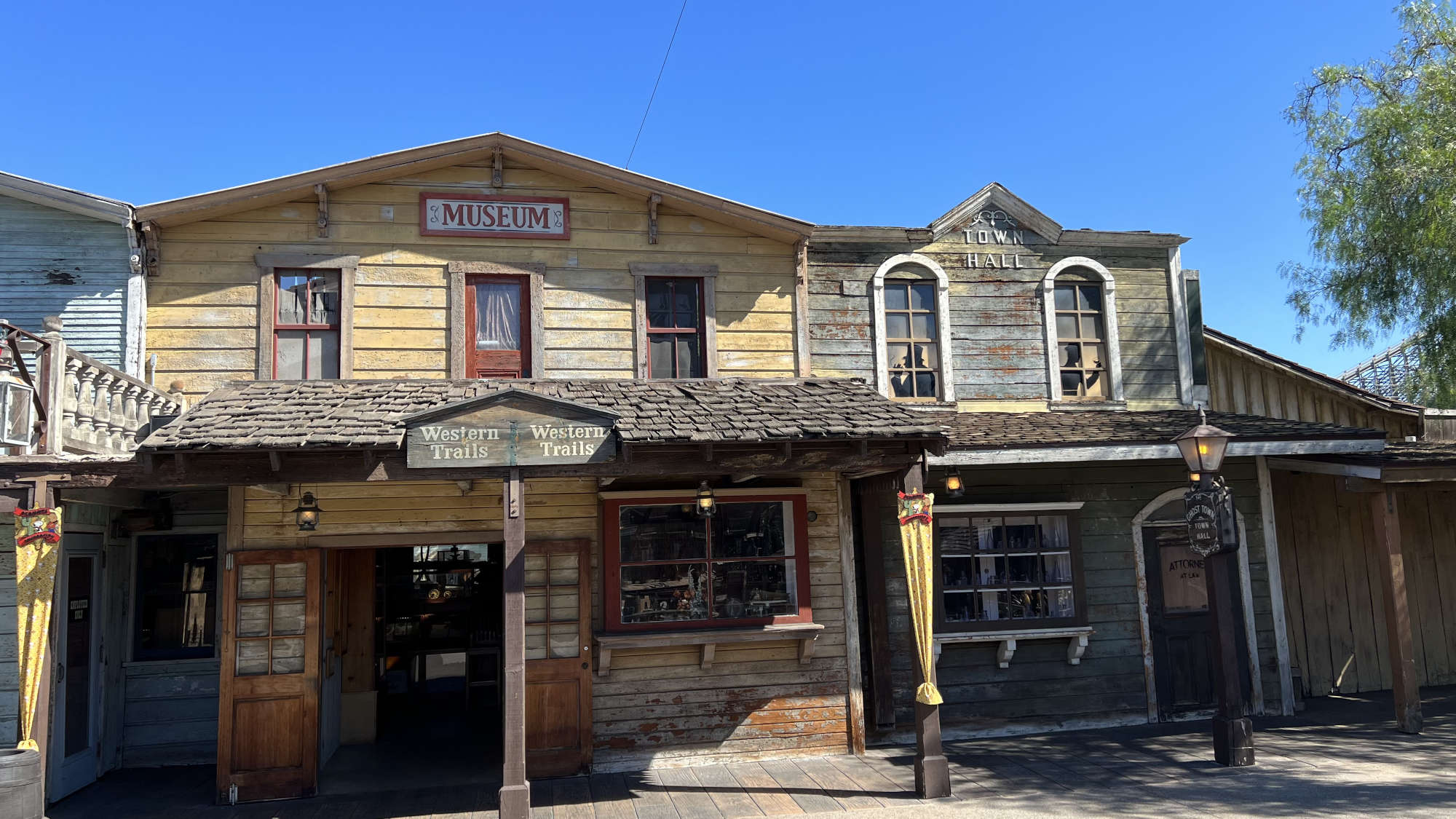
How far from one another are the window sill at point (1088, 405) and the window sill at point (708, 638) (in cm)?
392

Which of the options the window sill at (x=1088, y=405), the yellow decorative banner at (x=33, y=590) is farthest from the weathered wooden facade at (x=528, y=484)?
the window sill at (x=1088, y=405)

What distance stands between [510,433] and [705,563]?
282 cm

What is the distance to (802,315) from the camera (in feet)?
31.6

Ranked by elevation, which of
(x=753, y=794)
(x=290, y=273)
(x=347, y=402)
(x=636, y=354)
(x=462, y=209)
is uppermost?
(x=462, y=209)

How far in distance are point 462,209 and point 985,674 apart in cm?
730

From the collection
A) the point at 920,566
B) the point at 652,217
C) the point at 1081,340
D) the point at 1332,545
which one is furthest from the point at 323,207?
the point at 1332,545

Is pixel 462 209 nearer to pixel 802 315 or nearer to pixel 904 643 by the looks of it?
pixel 802 315

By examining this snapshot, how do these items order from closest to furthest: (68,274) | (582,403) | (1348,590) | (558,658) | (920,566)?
(582,403), (920,566), (558,658), (68,274), (1348,590)

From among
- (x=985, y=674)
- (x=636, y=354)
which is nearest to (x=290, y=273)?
(x=636, y=354)

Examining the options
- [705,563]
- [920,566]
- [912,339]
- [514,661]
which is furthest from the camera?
[912,339]

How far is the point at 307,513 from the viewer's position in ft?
25.8

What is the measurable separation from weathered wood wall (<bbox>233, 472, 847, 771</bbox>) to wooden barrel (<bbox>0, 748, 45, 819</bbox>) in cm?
247

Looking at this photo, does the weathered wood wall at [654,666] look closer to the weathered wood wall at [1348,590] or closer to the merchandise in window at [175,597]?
the merchandise in window at [175,597]

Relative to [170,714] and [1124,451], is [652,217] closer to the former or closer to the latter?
[1124,451]
